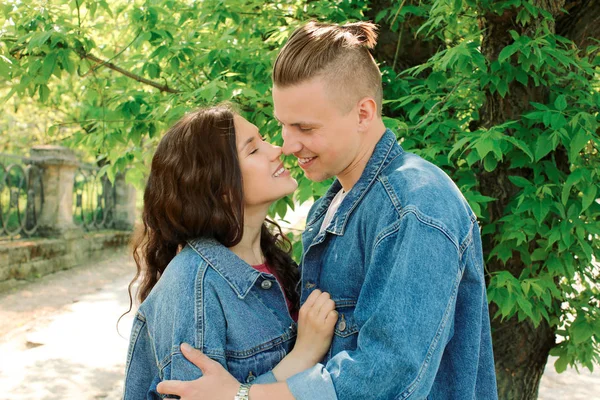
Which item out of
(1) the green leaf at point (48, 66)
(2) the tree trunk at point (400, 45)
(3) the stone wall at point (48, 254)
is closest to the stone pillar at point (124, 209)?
(3) the stone wall at point (48, 254)

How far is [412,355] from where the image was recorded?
5.12 feet

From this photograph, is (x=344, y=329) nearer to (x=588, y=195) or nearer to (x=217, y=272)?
(x=217, y=272)

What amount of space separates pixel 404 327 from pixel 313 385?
275 millimetres

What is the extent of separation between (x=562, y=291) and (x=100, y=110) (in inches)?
112

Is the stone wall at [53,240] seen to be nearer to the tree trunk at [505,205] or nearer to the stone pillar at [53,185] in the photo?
the stone pillar at [53,185]

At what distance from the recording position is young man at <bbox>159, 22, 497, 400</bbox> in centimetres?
158

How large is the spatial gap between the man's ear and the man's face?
1 cm

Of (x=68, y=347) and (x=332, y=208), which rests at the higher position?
(x=332, y=208)

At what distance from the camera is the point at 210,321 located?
1.85 metres

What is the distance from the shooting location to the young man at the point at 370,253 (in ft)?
5.18

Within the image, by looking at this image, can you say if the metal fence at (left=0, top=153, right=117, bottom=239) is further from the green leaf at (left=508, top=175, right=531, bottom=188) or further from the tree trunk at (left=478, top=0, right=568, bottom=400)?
the green leaf at (left=508, top=175, right=531, bottom=188)

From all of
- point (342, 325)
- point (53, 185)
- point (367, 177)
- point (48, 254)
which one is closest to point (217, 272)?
point (342, 325)

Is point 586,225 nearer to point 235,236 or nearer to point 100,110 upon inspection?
A: point 235,236

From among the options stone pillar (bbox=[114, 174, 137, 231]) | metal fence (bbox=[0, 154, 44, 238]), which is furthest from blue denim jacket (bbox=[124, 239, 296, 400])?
stone pillar (bbox=[114, 174, 137, 231])
